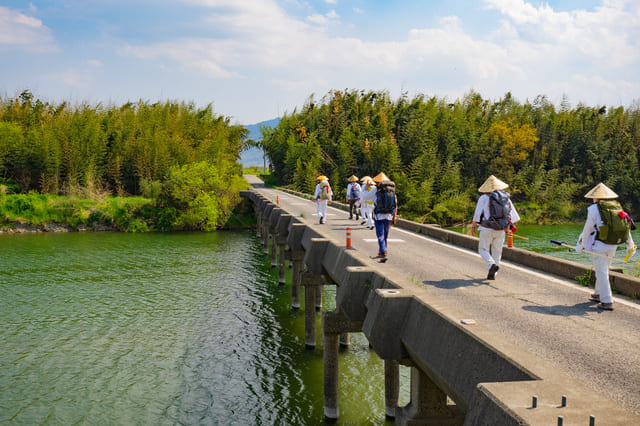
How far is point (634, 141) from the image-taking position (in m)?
58.9

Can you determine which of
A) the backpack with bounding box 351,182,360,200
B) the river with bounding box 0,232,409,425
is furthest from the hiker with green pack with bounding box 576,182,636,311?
the backpack with bounding box 351,182,360,200

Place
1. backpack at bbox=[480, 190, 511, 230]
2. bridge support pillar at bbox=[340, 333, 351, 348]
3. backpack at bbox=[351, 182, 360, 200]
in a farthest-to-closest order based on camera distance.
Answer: backpack at bbox=[351, 182, 360, 200]
bridge support pillar at bbox=[340, 333, 351, 348]
backpack at bbox=[480, 190, 511, 230]

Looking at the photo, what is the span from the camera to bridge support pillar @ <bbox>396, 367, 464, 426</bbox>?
5707 millimetres

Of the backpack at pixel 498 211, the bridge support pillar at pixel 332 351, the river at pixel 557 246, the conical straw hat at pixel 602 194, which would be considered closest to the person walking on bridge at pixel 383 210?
the bridge support pillar at pixel 332 351

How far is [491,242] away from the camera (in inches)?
352

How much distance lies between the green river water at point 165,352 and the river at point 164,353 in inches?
1.5

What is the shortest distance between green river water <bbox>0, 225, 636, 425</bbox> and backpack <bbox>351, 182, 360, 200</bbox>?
383 cm

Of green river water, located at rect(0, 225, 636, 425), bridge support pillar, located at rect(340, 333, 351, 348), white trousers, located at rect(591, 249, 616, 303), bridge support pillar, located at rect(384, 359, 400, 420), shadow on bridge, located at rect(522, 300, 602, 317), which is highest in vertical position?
white trousers, located at rect(591, 249, 616, 303)

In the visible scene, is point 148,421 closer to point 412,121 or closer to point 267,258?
point 267,258

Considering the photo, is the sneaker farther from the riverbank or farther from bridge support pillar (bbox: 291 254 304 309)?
the riverbank

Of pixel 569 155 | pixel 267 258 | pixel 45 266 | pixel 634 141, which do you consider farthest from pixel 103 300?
pixel 634 141

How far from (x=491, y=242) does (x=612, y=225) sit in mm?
2221

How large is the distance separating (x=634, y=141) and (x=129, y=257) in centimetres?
5785

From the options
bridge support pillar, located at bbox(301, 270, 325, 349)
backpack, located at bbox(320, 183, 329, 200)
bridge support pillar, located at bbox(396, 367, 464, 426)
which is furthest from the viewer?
backpack, located at bbox(320, 183, 329, 200)
